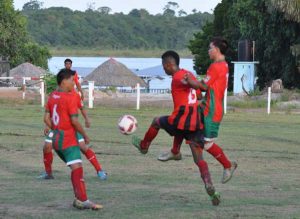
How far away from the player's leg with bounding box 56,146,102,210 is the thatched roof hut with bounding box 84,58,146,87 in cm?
4640

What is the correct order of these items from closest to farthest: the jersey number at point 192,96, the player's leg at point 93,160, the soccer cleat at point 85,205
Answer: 1. the soccer cleat at point 85,205
2. the jersey number at point 192,96
3. the player's leg at point 93,160

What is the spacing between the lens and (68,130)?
10.8m

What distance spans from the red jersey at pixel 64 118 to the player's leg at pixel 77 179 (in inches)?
3.4

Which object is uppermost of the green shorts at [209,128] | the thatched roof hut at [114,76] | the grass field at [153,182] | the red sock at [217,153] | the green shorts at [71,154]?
the green shorts at [209,128]

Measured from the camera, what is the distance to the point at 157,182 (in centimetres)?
1352

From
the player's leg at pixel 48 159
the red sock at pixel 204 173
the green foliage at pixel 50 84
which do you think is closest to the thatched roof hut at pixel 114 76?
the green foliage at pixel 50 84

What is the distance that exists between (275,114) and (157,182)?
2318 centimetres

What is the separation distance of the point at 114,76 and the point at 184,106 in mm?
46188

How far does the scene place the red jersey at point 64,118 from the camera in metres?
10.7

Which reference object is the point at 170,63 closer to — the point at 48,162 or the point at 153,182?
the point at 153,182

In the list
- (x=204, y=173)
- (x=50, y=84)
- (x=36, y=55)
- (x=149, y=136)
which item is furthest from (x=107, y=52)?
(x=204, y=173)

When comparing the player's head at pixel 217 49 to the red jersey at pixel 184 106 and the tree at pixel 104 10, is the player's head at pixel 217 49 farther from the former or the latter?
the tree at pixel 104 10

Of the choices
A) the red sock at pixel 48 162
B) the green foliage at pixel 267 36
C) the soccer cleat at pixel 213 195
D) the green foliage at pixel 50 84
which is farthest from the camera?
the green foliage at pixel 267 36

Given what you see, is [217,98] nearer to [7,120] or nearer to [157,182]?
[157,182]
